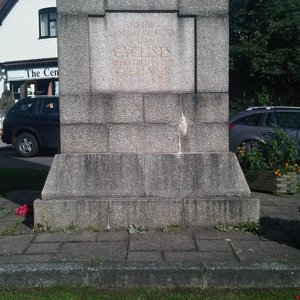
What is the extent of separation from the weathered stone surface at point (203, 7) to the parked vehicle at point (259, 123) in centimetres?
639

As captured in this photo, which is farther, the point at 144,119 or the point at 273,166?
the point at 273,166

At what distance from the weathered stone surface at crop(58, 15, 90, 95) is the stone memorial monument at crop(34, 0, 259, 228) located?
0.01 m

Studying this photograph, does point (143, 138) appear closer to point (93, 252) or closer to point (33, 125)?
point (93, 252)

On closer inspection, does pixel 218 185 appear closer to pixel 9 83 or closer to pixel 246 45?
pixel 246 45

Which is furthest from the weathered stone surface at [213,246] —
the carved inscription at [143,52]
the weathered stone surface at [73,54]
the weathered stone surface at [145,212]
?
the weathered stone surface at [73,54]

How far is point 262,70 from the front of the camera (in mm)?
18234

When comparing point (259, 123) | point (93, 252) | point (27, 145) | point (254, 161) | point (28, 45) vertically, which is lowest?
point (93, 252)

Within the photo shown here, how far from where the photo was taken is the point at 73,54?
5832 mm

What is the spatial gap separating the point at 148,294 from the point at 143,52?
9.68 feet

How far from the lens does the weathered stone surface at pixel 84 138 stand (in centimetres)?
588

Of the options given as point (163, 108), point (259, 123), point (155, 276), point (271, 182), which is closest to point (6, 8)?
point (259, 123)

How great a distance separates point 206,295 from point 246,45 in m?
15.3

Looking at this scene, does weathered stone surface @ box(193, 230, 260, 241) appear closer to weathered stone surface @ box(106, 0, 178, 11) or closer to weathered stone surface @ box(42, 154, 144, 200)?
weathered stone surface @ box(42, 154, 144, 200)

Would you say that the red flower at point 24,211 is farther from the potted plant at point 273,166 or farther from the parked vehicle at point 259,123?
the parked vehicle at point 259,123
